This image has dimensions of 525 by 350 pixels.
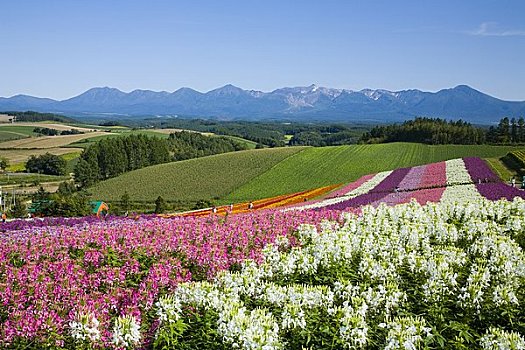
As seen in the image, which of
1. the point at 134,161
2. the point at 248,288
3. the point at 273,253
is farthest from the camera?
the point at 134,161

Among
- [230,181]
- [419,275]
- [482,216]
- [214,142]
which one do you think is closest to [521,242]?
[482,216]

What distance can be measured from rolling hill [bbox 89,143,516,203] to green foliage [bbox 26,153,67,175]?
86.9 feet

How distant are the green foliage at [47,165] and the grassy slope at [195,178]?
26.8 meters

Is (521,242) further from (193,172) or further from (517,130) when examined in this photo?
(517,130)

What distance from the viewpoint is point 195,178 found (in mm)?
65500

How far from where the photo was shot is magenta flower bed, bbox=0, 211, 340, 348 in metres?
7.68

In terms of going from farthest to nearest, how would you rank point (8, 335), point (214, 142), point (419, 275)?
1. point (214, 142)
2. point (419, 275)
3. point (8, 335)

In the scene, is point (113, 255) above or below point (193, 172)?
above

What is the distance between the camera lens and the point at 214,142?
12200cm

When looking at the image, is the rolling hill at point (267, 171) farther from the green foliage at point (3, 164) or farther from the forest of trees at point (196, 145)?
the green foliage at point (3, 164)

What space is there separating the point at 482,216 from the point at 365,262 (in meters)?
7.17

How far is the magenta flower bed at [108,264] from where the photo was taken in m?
7.68

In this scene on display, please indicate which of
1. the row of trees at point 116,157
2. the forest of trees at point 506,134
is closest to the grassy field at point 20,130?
the row of trees at point 116,157

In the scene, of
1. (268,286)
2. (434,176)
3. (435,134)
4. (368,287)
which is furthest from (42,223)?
(435,134)
